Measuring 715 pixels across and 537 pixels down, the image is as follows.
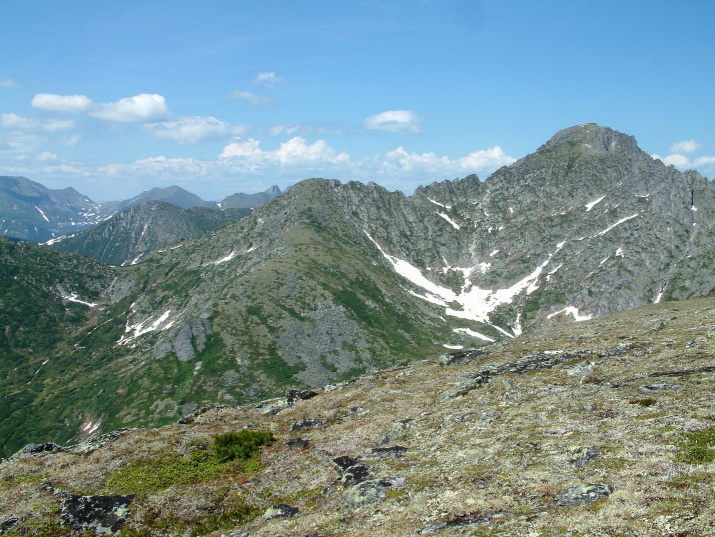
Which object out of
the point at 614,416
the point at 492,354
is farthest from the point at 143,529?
the point at 492,354

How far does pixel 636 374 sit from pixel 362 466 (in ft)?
78.6

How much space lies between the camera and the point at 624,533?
15.5 m

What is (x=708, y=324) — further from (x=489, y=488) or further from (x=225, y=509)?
(x=225, y=509)

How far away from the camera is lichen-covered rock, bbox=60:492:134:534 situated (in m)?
28.1

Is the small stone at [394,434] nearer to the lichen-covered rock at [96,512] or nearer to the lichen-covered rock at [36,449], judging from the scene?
the lichen-covered rock at [96,512]

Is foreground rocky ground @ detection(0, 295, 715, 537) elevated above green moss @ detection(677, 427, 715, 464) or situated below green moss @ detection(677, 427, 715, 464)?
below

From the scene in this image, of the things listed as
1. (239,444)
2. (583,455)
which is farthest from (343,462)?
(583,455)

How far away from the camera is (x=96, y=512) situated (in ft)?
95.4

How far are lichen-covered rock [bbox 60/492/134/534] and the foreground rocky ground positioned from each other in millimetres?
82

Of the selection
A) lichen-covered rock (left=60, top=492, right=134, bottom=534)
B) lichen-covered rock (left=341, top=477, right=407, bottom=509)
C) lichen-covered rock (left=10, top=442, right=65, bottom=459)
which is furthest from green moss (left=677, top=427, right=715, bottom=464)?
lichen-covered rock (left=10, top=442, right=65, bottom=459)

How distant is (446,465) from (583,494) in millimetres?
9048

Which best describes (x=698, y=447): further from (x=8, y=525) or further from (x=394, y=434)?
(x=8, y=525)

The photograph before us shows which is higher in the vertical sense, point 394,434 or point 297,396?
point 394,434

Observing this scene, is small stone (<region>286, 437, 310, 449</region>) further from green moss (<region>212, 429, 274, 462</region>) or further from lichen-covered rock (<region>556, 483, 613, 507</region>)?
lichen-covered rock (<region>556, 483, 613, 507</region>)
